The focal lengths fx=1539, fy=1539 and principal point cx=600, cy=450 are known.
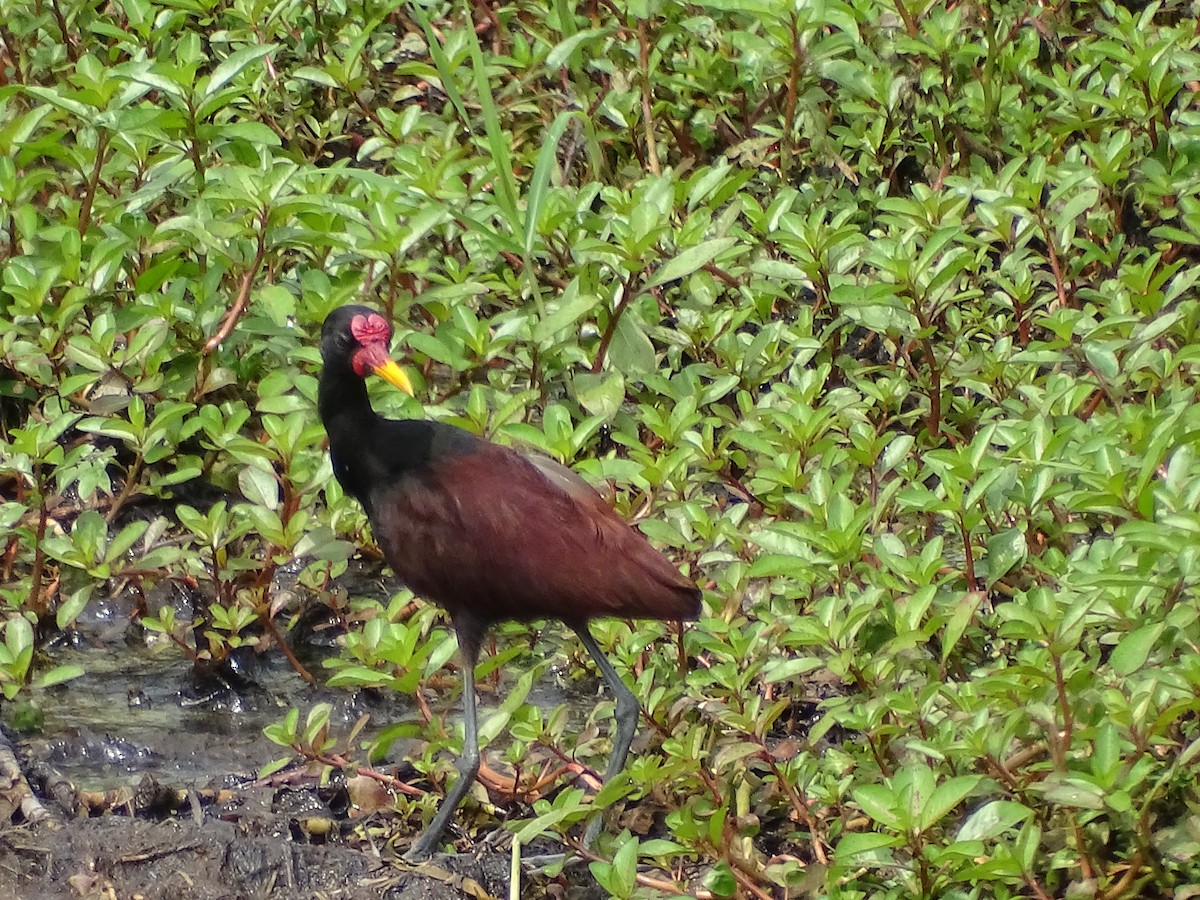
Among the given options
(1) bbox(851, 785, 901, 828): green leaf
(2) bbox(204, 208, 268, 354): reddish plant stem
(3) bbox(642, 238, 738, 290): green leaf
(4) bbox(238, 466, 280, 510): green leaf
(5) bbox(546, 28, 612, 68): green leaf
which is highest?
(5) bbox(546, 28, 612, 68): green leaf

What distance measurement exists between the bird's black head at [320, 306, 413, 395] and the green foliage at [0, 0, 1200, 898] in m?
0.33

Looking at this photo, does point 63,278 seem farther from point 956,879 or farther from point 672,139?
point 956,879

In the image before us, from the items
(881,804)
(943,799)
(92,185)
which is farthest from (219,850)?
(92,185)

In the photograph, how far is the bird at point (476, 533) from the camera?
11.9ft

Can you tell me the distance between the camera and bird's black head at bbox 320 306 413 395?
3984 millimetres

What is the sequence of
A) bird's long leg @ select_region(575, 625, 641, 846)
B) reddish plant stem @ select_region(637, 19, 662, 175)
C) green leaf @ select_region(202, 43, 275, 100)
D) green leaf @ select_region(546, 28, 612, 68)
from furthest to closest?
reddish plant stem @ select_region(637, 19, 662, 175)
green leaf @ select_region(546, 28, 612, 68)
green leaf @ select_region(202, 43, 275, 100)
bird's long leg @ select_region(575, 625, 641, 846)

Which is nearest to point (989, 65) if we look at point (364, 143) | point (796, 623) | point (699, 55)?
point (699, 55)

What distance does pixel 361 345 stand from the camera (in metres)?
4.00

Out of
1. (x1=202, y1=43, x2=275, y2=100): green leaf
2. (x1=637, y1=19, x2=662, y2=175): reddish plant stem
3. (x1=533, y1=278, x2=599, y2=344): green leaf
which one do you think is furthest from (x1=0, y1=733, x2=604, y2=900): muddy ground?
(x1=637, y1=19, x2=662, y2=175): reddish plant stem

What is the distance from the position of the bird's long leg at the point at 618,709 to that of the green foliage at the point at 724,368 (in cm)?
5

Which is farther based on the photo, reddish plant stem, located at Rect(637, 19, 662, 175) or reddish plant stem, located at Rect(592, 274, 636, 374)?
reddish plant stem, located at Rect(637, 19, 662, 175)

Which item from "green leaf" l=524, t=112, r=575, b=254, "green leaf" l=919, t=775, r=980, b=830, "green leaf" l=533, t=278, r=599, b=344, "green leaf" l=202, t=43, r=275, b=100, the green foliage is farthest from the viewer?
"green leaf" l=202, t=43, r=275, b=100

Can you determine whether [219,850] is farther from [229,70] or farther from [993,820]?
[229,70]

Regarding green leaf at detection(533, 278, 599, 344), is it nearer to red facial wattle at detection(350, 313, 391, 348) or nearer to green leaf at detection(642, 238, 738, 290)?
green leaf at detection(642, 238, 738, 290)
